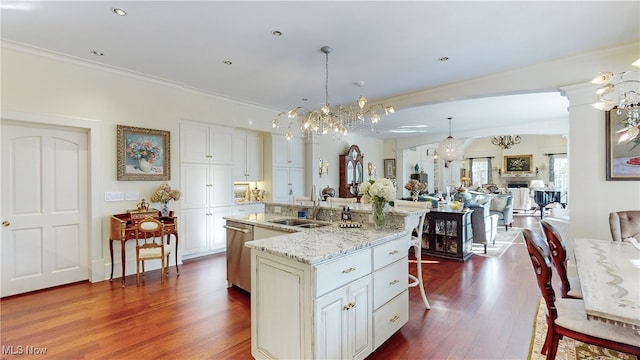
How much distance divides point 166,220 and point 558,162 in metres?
14.4

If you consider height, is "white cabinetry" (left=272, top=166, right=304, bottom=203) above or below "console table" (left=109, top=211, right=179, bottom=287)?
above

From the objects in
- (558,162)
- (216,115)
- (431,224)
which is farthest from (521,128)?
(216,115)

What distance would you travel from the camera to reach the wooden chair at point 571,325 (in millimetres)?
1662

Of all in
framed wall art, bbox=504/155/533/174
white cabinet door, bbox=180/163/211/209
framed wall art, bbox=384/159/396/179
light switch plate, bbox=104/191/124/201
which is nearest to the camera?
light switch plate, bbox=104/191/124/201

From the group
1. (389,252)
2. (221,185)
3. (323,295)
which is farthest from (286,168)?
(323,295)

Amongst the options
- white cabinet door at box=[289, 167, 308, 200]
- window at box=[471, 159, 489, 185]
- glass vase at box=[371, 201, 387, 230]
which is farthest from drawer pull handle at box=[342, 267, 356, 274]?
window at box=[471, 159, 489, 185]

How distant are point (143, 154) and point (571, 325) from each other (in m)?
5.11

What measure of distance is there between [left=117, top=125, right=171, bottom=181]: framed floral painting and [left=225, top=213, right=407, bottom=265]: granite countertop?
2.74 meters

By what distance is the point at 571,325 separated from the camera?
5.96 ft

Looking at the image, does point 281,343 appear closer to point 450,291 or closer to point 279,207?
point 279,207

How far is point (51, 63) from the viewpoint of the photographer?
11.8ft

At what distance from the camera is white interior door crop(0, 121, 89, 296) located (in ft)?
11.4

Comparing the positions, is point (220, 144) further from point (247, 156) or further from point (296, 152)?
point (296, 152)

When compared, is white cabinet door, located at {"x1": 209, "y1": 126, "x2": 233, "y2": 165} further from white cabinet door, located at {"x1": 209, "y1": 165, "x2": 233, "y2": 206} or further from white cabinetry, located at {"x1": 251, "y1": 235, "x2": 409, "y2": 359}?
white cabinetry, located at {"x1": 251, "y1": 235, "x2": 409, "y2": 359}
